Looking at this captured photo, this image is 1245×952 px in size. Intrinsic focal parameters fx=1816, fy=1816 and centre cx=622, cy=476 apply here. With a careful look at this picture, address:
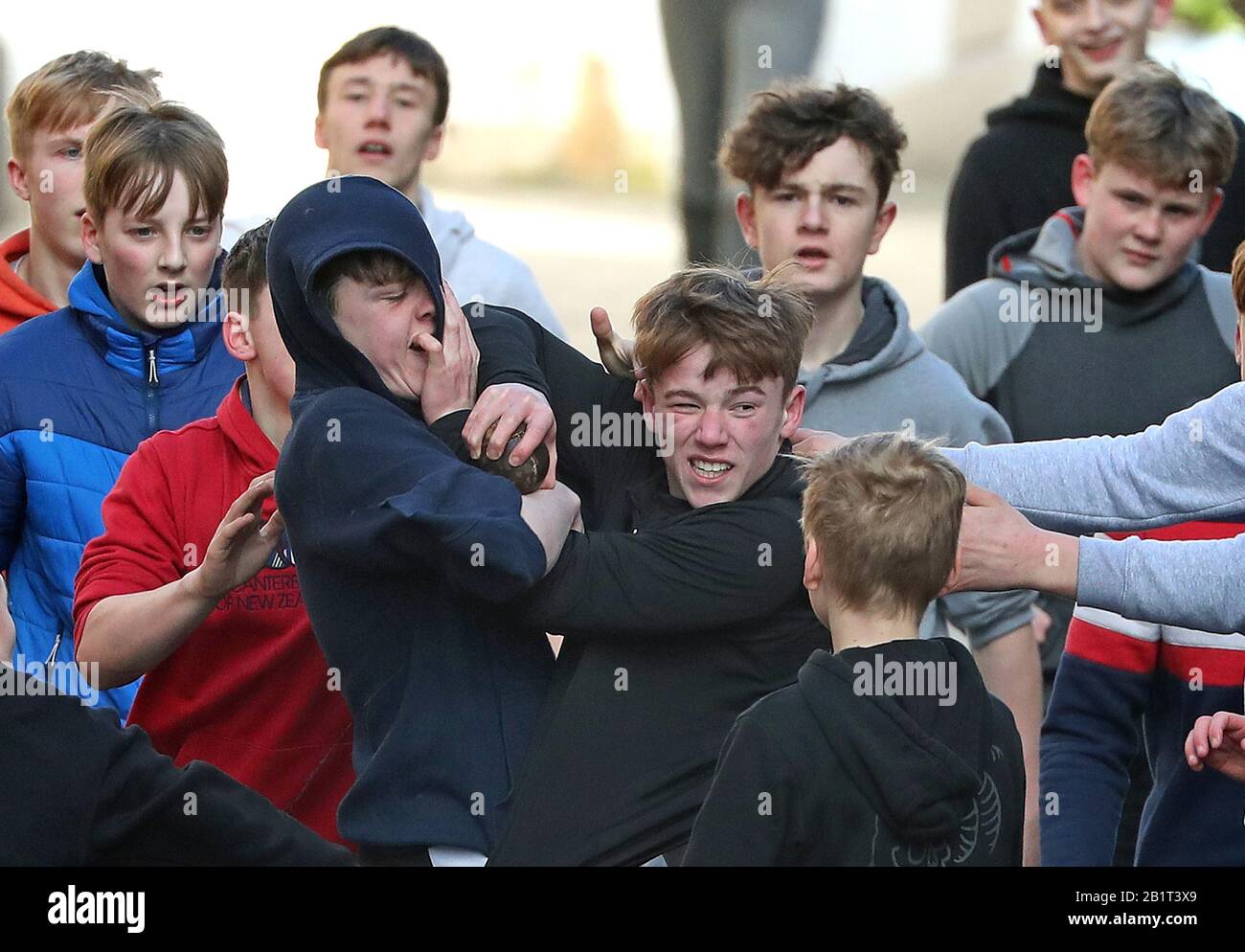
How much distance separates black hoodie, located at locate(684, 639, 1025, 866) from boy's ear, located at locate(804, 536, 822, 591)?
87 mm

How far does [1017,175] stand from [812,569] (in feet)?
5.59

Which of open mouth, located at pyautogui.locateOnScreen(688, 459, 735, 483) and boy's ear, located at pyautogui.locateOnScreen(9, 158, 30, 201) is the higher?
boy's ear, located at pyautogui.locateOnScreen(9, 158, 30, 201)

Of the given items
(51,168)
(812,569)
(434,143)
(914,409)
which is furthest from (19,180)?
(812,569)

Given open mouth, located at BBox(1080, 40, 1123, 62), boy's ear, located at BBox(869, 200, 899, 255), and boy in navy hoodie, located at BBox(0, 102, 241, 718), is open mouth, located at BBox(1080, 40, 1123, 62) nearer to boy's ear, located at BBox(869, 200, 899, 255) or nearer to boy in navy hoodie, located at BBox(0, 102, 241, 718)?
boy's ear, located at BBox(869, 200, 899, 255)

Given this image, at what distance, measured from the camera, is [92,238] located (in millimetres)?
2617

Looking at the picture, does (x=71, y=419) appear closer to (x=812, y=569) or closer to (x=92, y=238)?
(x=92, y=238)

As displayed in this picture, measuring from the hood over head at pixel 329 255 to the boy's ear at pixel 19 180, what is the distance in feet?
3.64

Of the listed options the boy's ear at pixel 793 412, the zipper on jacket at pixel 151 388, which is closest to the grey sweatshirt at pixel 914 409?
the boy's ear at pixel 793 412

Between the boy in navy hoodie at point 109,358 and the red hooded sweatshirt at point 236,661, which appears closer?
the red hooded sweatshirt at point 236,661

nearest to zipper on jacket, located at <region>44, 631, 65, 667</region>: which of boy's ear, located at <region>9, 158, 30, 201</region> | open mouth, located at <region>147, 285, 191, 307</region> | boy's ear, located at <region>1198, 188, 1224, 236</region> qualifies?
open mouth, located at <region>147, 285, 191, 307</region>

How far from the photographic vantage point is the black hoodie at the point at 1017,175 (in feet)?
11.2

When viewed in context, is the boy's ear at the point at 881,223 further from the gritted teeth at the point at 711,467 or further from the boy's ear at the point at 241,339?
the boy's ear at the point at 241,339

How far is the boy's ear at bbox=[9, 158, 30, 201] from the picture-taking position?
2965 mm

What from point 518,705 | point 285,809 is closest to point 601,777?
point 518,705
